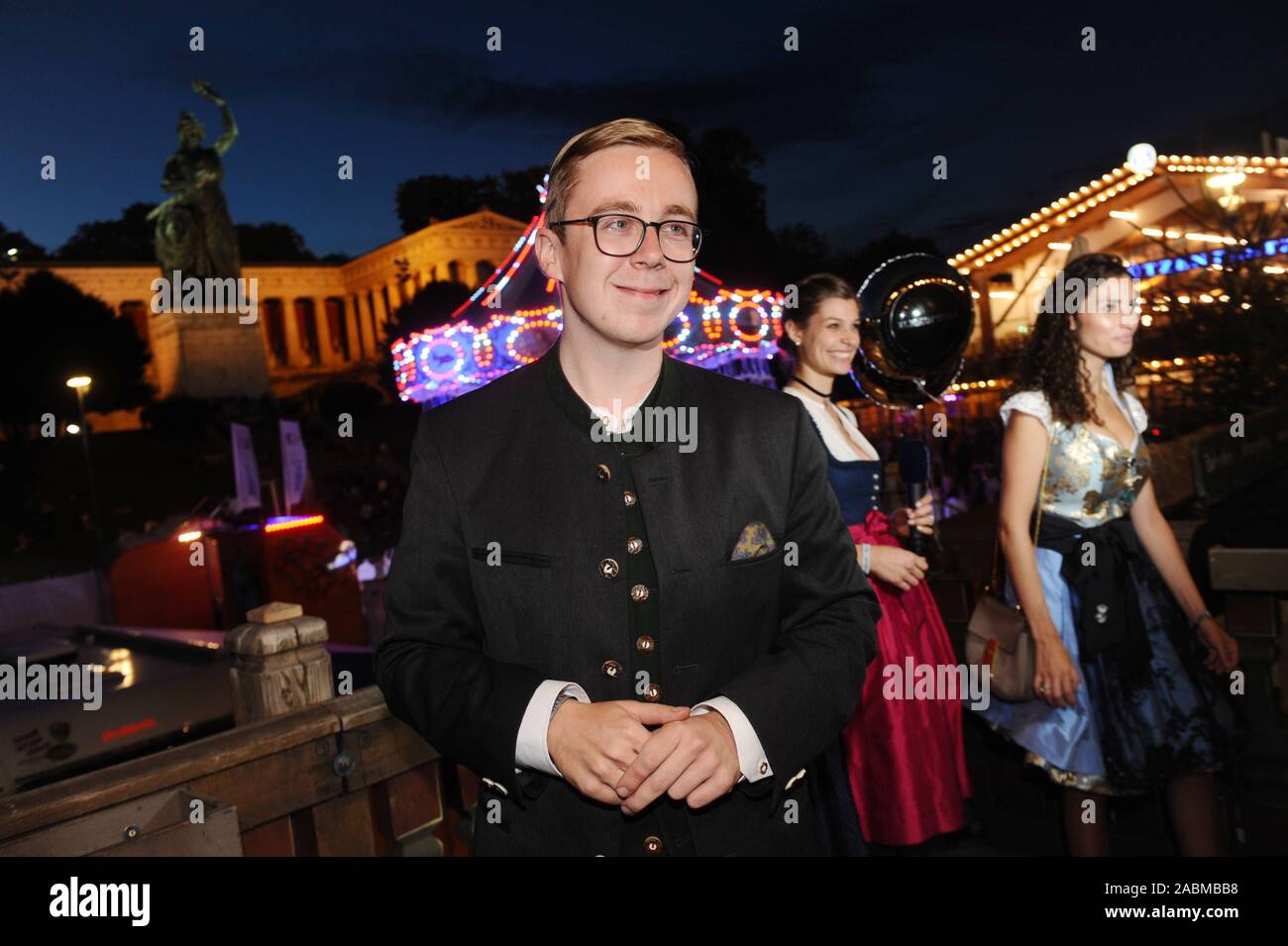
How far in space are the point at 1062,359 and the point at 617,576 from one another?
81.5 inches

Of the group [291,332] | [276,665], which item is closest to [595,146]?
[276,665]

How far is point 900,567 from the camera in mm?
3100

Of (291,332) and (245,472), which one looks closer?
(245,472)

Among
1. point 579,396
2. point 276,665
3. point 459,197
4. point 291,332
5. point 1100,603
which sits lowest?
point 1100,603

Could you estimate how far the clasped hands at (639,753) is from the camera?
4.74 feet

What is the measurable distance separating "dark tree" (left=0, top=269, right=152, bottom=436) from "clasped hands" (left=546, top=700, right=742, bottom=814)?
126ft

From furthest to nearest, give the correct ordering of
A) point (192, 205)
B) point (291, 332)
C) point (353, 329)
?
1. point (353, 329)
2. point (291, 332)
3. point (192, 205)

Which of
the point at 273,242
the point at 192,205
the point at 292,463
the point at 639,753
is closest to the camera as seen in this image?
the point at 639,753

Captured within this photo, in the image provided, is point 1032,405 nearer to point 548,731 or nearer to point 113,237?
point 548,731

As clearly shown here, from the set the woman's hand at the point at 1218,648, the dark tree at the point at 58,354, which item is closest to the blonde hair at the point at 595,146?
the woman's hand at the point at 1218,648

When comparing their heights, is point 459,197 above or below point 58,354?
above

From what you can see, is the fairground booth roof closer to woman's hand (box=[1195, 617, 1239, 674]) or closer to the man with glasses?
woman's hand (box=[1195, 617, 1239, 674])

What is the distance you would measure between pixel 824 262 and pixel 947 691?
47.7 meters

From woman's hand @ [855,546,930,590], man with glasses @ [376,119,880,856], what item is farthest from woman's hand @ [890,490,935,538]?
man with glasses @ [376,119,880,856]
